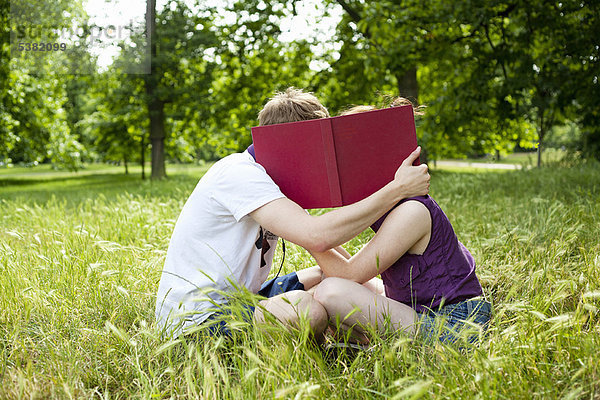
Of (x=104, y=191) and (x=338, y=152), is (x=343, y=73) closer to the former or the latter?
(x=104, y=191)

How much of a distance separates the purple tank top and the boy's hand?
0.11 meters

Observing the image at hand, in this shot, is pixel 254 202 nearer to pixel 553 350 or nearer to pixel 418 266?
pixel 418 266

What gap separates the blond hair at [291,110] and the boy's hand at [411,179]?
19.5 inches

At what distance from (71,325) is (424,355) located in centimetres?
183

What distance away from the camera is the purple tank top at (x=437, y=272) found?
235cm

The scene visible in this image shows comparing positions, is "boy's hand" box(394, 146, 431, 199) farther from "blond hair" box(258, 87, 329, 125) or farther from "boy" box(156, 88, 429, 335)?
"blond hair" box(258, 87, 329, 125)

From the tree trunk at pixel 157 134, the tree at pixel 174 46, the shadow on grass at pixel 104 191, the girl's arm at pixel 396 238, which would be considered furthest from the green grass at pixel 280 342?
the tree trunk at pixel 157 134

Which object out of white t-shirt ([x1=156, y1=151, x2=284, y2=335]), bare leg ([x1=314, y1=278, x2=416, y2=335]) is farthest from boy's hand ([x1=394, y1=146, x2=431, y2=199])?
white t-shirt ([x1=156, y1=151, x2=284, y2=335])

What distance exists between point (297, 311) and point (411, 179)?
769mm

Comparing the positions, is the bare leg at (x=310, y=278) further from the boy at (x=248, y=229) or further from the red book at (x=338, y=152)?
the red book at (x=338, y=152)

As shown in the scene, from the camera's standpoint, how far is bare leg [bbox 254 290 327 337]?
2148 mm

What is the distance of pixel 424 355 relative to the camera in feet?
6.29

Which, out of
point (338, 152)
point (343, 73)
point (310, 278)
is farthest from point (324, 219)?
point (343, 73)

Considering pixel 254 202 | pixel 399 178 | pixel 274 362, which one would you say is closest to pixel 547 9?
pixel 399 178
